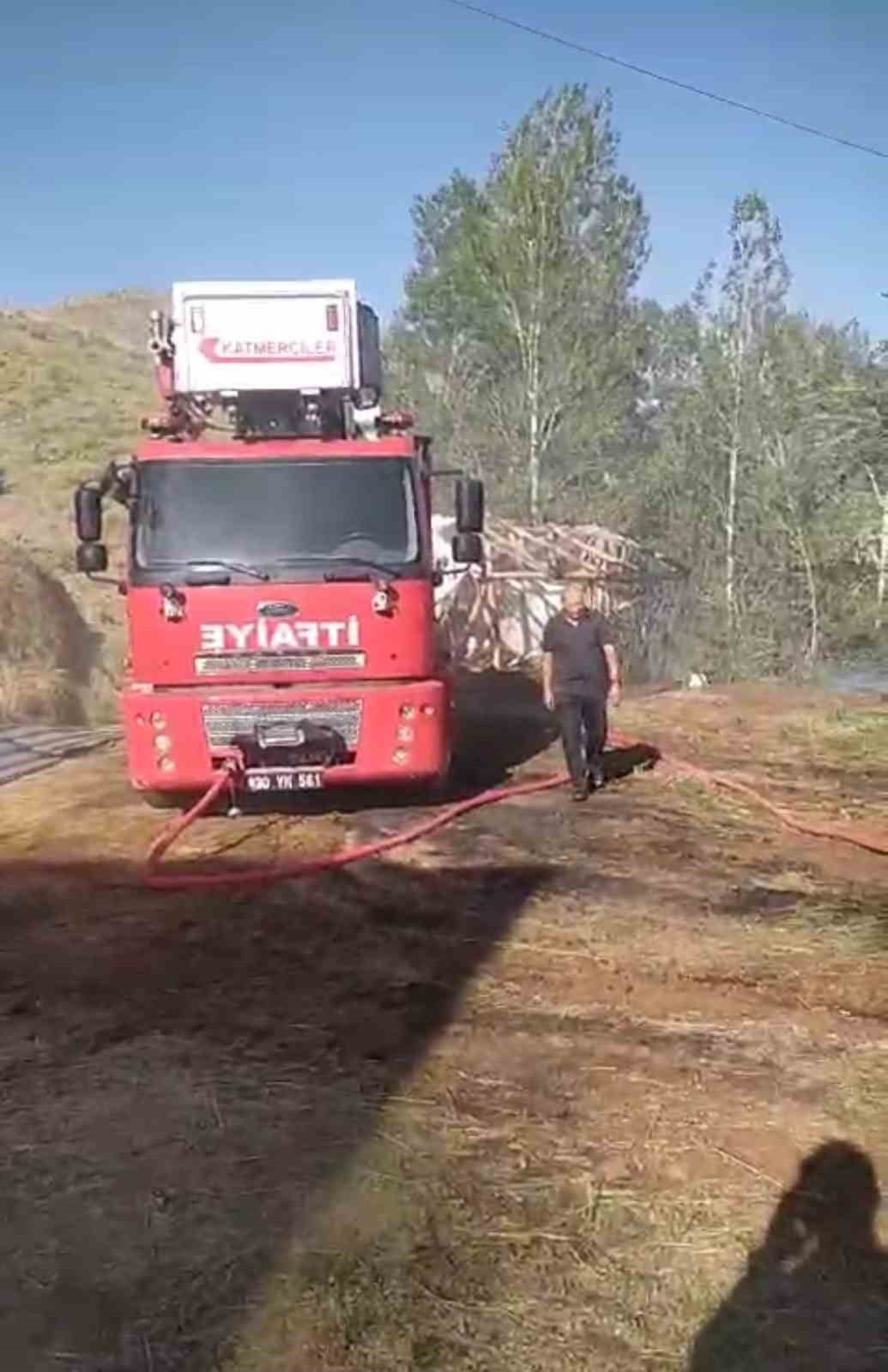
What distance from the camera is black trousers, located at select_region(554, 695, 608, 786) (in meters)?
10.2

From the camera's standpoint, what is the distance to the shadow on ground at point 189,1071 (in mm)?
3924

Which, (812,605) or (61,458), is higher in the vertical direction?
(61,458)

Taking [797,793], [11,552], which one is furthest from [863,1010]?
[11,552]

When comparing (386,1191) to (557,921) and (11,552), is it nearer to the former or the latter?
(557,921)

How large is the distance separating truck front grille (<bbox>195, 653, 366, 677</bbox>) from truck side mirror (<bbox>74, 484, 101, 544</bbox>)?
121 centimetres

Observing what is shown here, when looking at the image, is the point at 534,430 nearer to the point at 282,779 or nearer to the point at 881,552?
the point at 881,552

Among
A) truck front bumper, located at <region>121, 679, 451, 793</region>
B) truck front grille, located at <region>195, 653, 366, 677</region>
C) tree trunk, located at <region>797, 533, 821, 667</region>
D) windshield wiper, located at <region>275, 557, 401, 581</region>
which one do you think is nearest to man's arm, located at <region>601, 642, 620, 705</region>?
truck front bumper, located at <region>121, 679, 451, 793</region>

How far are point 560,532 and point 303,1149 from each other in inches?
638

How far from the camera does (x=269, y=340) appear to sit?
10.1m

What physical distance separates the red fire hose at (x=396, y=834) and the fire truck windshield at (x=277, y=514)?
4.75 ft

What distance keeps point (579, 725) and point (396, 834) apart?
173 centimetres

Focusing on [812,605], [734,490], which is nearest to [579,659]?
[812,605]

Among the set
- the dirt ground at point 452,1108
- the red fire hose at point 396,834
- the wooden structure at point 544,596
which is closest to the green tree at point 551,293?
the wooden structure at point 544,596

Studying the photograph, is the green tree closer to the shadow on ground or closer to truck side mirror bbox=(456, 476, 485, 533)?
truck side mirror bbox=(456, 476, 485, 533)
